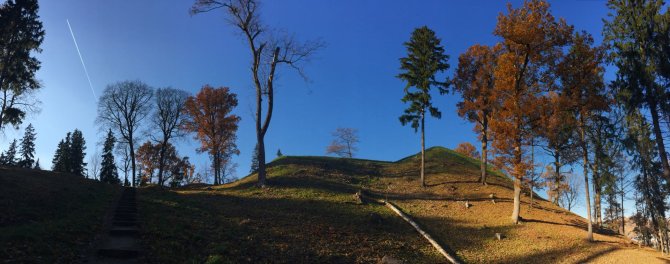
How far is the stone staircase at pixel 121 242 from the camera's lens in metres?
8.23

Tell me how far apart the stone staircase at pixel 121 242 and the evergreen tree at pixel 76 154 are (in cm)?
5174

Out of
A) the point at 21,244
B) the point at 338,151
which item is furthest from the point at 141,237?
the point at 338,151

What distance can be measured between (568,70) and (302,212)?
17.4 m

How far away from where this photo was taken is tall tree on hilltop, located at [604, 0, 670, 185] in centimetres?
1859

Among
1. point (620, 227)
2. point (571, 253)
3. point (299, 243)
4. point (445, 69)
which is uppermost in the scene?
point (445, 69)

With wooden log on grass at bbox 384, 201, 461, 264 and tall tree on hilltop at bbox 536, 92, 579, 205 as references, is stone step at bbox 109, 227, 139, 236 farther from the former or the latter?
tall tree on hilltop at bbox 536, 92, 579, 205

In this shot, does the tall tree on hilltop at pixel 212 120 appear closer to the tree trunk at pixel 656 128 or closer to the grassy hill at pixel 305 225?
the grassy hill at pixel 305 225

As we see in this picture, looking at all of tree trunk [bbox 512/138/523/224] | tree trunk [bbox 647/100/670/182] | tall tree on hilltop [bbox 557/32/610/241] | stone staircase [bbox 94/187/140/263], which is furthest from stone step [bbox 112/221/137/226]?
tree trunk [bbox 647/100/670/182]

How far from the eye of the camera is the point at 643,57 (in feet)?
62.8

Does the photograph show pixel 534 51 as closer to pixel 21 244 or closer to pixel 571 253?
pixel 571 253

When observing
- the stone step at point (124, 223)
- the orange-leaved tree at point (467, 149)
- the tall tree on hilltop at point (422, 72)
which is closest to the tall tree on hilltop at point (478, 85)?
the tall tree on hilltop at point (422, 72)

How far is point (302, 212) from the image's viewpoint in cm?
1694

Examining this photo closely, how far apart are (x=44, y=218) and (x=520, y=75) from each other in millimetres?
23858

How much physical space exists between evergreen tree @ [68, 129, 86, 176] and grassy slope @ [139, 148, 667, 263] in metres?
44.1
